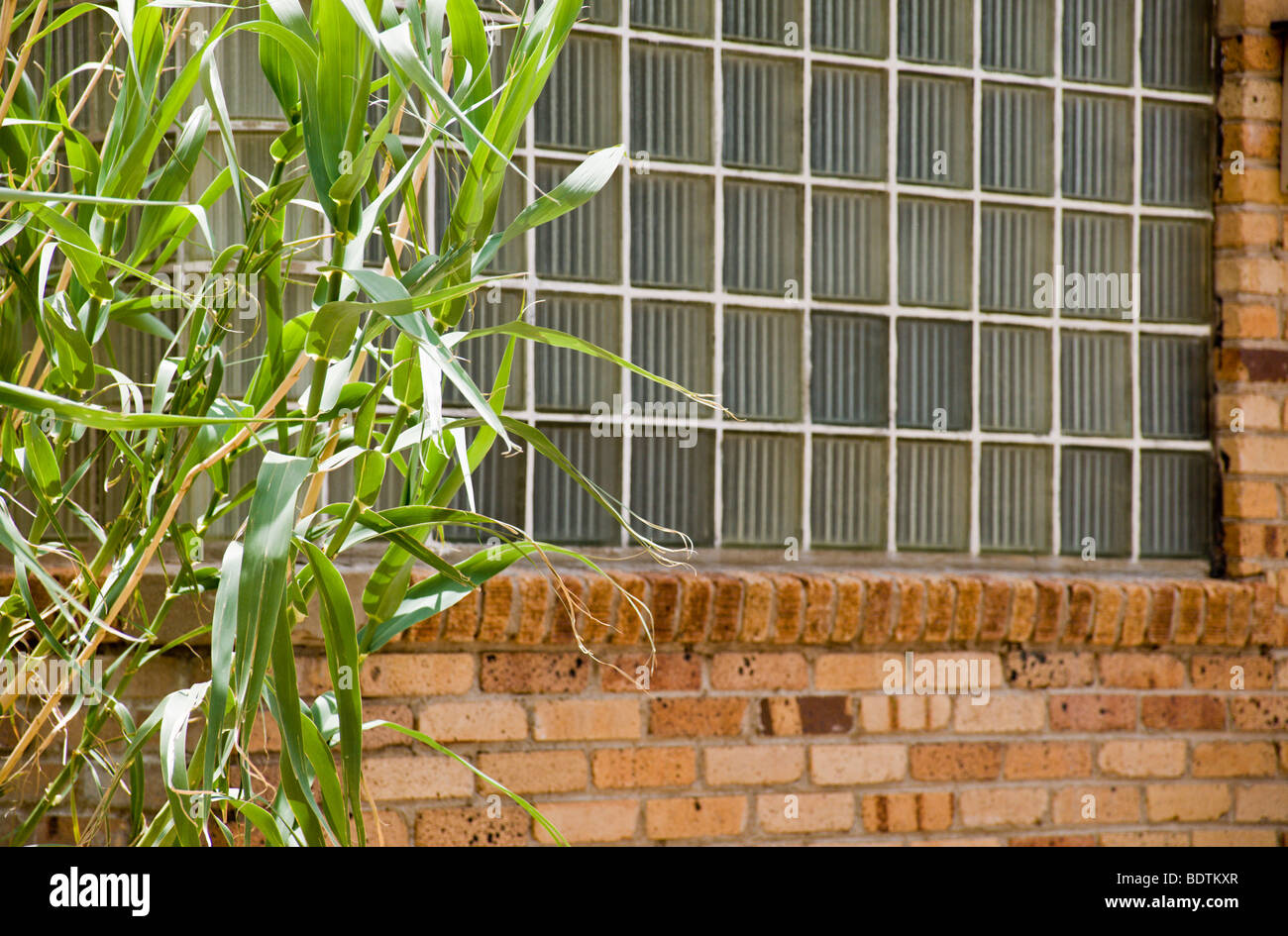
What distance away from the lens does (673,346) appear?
2416 mm

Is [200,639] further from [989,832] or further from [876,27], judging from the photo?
[876,27]

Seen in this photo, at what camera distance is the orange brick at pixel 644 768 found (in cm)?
228

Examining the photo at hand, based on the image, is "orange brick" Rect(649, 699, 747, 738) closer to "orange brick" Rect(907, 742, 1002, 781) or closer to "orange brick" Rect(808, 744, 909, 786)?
"orange brick" Rect(808, 744, 909, 786)

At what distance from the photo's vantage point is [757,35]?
2.45 meters

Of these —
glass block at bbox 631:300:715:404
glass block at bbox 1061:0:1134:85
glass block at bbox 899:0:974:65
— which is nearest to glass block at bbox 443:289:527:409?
glass block at bbox 631:300:715:404

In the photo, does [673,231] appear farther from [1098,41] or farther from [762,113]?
[1098,41]

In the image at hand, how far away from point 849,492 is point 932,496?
0.58ft

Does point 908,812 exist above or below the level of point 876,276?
below

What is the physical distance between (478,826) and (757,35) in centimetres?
151

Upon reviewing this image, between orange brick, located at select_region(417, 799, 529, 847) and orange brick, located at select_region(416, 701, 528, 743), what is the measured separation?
12 centimetres

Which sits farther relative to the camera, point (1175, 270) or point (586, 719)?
point (1175, 270)

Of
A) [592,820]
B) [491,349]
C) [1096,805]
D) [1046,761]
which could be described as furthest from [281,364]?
Answer: [1096,805]

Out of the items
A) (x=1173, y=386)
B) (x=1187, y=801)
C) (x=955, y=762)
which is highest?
(x=1173, y=386)

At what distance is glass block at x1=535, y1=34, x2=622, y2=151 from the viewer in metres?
2.33
